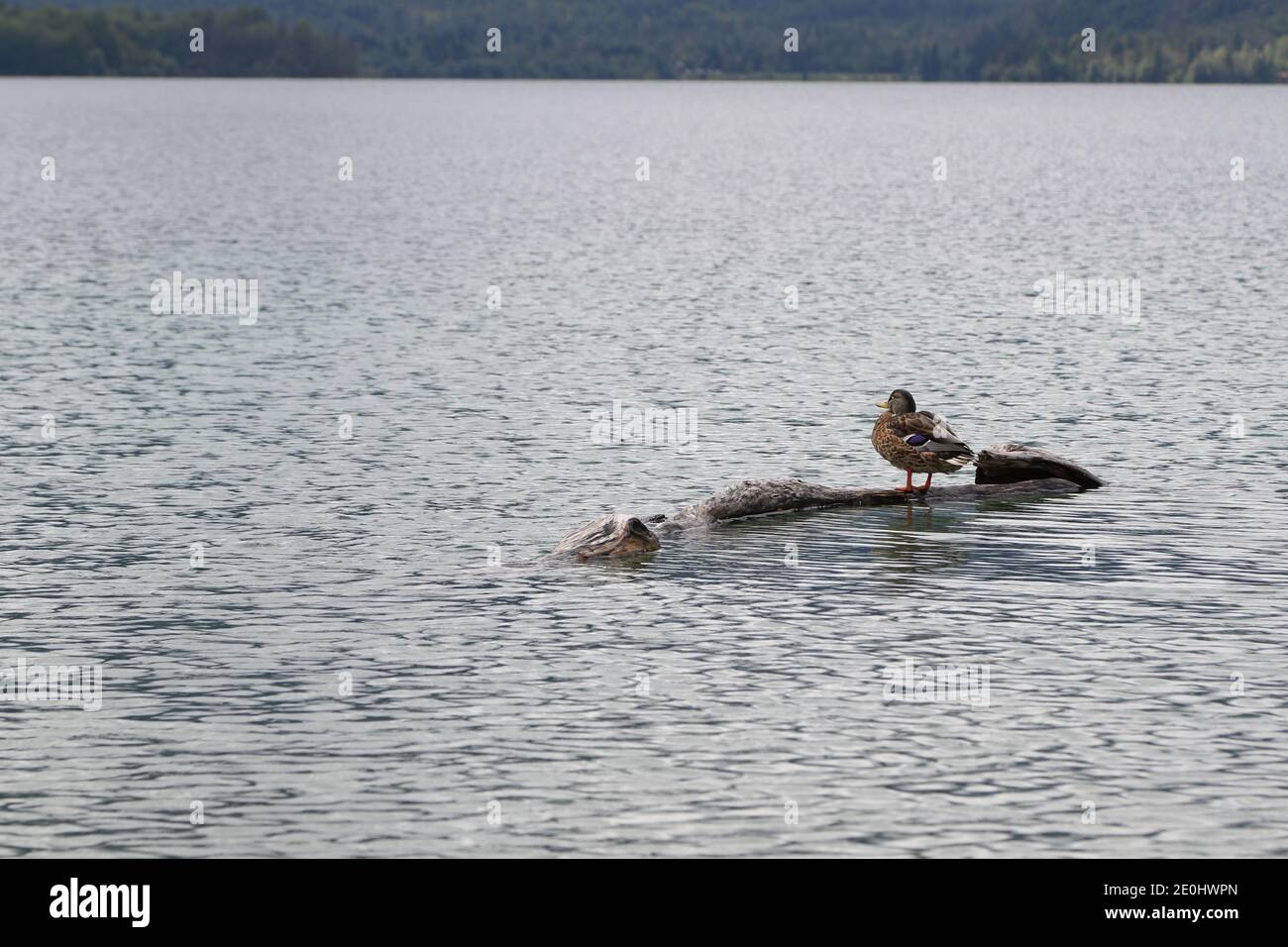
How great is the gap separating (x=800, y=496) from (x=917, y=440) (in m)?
2.00

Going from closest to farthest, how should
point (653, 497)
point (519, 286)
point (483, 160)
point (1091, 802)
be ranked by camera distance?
point (1091, 802) → point (653, 497) → point (519, 286) → point (483, 160)

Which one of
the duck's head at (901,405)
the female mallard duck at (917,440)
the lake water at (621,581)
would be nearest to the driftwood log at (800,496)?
the lake water at (621,581)

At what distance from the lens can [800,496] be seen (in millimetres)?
30000

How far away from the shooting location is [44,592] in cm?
2577

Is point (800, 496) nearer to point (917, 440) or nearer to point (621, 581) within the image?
point (917, 440)

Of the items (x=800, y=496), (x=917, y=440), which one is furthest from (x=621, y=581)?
(x=917, y=440)

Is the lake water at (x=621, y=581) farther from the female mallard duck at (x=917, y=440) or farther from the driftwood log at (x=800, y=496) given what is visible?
the female mallard duck at (x=917, y=440)

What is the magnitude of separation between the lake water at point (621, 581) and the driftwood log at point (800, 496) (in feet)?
0.99

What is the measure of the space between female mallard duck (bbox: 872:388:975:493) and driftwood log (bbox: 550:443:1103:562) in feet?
1.98

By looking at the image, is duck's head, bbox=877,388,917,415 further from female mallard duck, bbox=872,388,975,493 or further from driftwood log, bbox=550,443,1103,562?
driftwood log, bbox=550,443,1103,562

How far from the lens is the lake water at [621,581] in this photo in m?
18.1

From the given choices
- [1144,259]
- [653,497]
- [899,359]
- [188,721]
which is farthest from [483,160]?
[188,721]
